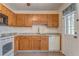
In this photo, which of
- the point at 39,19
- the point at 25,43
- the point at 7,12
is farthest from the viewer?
the point at 39,19

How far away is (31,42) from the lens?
21.5ft

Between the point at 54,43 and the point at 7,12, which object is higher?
the point at 7,12

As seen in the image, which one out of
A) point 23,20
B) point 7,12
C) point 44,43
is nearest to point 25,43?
point 44,43

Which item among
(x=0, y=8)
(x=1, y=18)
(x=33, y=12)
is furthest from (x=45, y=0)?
(x=33, y=12)

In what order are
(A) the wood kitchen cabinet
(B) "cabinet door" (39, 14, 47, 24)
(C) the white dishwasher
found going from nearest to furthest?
1. (A) the wood kitchen cabinet
2. (C) the white dishwasher
3. (B) "cabinet door" (39, 14, 47, 24)

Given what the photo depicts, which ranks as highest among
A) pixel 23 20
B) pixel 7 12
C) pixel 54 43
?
pixel 7 12

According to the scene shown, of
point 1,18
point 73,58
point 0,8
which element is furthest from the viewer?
point 1,18

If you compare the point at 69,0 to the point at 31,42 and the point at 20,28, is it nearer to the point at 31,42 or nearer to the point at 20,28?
the point at 31,42

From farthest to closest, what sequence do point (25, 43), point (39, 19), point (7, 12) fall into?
1. point (39, 19)
2. point (25, 43)
3. point (7, 12)

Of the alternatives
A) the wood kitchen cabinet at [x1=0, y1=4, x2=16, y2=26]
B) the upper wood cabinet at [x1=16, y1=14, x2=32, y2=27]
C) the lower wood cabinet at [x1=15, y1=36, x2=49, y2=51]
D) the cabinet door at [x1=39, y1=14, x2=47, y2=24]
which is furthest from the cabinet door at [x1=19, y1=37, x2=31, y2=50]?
the cabinet door at [x1=39, y1=14, x2=47, y2=24]

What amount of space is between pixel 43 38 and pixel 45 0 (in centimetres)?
557

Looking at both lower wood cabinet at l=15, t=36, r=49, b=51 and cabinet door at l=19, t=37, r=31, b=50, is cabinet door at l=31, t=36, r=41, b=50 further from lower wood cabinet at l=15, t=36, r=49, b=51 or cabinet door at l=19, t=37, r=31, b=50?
cabinet door at l=19, t=37, r=31, b=50

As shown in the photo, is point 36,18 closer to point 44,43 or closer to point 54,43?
point 44,43

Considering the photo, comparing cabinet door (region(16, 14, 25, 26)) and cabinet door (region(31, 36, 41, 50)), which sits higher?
cabinet door (region(16, 14, 25, 26))
